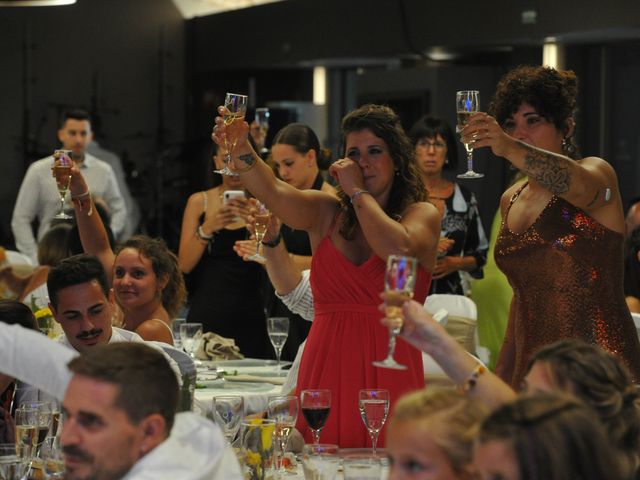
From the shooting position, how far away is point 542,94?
3.48 m

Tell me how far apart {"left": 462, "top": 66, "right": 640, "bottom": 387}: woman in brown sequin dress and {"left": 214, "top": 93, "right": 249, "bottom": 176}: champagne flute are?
0.75 meters

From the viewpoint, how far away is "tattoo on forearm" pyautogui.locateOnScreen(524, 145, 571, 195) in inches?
127

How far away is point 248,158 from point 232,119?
5.1 inches

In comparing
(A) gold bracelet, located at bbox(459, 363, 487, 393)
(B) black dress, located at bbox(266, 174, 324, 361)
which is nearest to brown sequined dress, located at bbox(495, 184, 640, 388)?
(A) gold bracelet, located at bbox(459, 363, 487, 393)

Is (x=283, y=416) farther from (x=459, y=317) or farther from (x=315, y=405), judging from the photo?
(x=459, y=317)

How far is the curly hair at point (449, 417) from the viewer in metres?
Answer: 2.00

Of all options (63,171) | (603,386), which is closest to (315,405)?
(603,386)

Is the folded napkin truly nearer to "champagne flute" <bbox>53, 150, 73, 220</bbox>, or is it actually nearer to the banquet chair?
the banquet chair

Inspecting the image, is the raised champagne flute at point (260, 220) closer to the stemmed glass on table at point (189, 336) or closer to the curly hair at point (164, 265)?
the stemmed glass on table at point (189, 336)

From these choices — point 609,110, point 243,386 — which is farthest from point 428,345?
point 609,110

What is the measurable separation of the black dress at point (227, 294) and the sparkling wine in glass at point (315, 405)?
10.2 ft

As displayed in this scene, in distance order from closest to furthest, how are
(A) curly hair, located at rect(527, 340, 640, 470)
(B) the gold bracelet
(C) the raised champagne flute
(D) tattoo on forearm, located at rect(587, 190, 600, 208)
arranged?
(A) curly hair, located at rect(527, 340, 640, 470) → (B) the gold bracelet → (D) tattoo on forearm, located at rect(587, 190, 600, 208) → (C) the raised champagne flute

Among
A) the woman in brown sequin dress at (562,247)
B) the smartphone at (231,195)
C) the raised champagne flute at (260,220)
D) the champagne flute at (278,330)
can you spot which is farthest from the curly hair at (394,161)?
the smartphone at (231,195)

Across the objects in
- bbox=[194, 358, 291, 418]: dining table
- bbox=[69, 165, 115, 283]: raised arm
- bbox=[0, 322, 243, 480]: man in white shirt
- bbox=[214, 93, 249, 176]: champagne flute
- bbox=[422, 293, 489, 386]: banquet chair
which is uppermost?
bbox=[214, 93, 249, 176]: champagne flute
